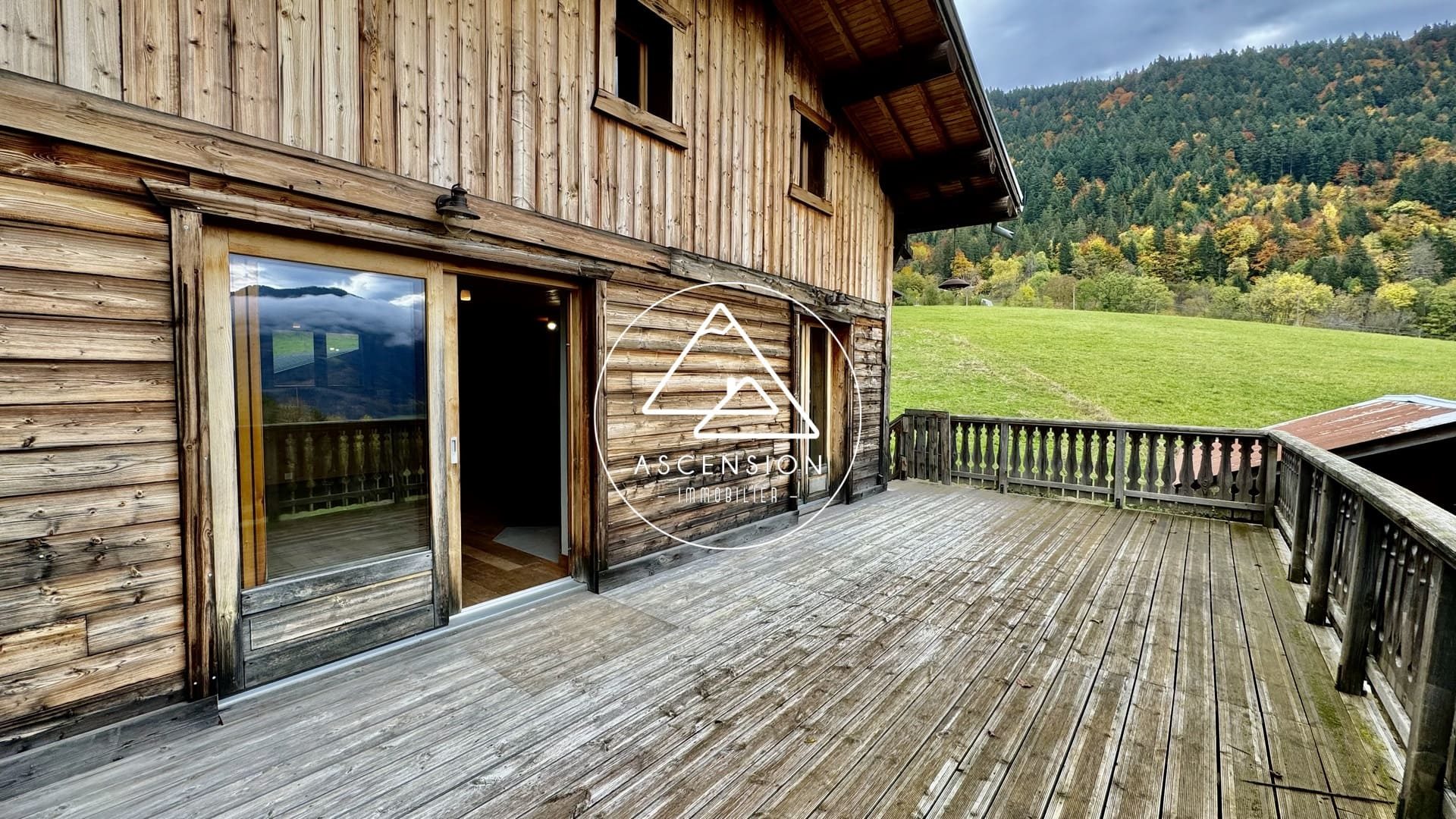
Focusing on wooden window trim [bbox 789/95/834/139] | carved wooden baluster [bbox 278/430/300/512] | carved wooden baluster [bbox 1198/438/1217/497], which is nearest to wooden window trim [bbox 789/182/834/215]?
wooden window trim [bbox 789/95/834/139]

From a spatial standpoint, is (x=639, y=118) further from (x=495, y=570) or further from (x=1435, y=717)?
(x=1435, y=717)

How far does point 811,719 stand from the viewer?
7.64 feet

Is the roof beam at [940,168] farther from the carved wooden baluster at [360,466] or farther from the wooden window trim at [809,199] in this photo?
the carved wooden baluster at [360,466]

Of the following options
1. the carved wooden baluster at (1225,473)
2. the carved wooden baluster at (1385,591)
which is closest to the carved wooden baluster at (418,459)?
the carved wooden baluster at (1385,591)

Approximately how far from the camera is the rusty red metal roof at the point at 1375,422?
414 cm

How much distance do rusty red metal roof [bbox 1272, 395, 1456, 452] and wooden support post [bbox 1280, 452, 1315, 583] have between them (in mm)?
680

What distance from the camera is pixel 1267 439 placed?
5.55m

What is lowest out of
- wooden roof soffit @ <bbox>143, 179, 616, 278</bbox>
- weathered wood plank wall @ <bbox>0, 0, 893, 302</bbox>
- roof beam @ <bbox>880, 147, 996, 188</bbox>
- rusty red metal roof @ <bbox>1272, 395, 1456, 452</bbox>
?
rusty red metal roof @ <bbox>1272, 395, 1456, 452</bbox>

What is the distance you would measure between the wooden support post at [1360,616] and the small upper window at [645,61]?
15.4 ft

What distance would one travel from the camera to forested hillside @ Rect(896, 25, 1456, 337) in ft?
106

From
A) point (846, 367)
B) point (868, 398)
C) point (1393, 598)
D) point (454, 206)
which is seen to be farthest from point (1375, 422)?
point (454, 206)

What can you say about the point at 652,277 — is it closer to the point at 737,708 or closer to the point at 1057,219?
the point at 737,708

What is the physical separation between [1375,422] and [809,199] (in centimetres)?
534

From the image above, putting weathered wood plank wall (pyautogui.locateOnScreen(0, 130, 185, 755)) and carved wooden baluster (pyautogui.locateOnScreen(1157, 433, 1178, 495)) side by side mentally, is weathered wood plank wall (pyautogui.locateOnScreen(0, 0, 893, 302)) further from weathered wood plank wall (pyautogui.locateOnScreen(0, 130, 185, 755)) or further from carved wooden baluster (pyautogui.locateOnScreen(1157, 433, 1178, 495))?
carved wooden baluster (pyautogui.locateOnScreen(1157, 433, 1178, 495))
